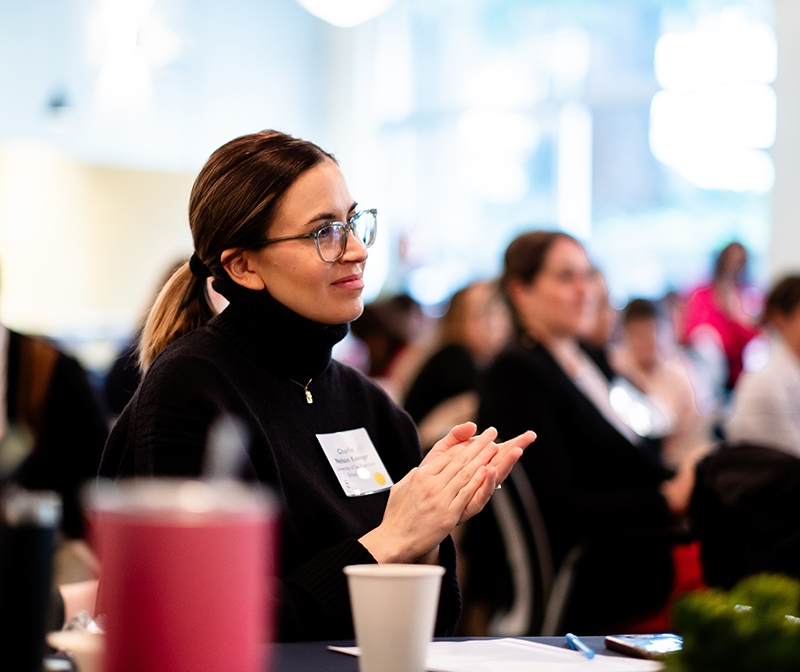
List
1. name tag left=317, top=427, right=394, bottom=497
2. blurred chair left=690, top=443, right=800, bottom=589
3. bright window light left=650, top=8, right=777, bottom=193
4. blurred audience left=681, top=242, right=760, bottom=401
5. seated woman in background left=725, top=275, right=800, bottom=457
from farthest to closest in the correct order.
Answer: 1. bright window light left=650, top=8, right=777, bottom=193
2. blurred audience left=681, top=242, right=760, bottom=401
3. seated woman in background left=725, top=275, right=800, bottom=457
4. blurred chair left=690, top=443, right=800, bottom=589
5. name tag left=317, top=427, right=394, bottom=497

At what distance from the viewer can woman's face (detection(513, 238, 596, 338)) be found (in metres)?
2.91

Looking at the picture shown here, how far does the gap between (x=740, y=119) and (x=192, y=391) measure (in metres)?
6.84

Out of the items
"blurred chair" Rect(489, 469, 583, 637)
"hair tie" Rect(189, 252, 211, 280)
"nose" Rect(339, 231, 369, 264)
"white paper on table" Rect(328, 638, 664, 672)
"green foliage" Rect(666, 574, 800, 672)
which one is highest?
"nose" Rect(339, 231, 369, 264)

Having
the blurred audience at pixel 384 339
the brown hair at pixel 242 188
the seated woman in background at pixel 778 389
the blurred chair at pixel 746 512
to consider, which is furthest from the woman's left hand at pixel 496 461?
the blurred audience at pixel 384 339

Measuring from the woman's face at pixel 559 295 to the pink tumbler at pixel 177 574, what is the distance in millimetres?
2428

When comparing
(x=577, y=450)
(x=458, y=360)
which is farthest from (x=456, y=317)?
(x=577, y=450)

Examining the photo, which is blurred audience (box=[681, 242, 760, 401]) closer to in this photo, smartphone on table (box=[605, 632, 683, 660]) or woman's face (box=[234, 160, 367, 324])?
woman's face (box=[234, 160, 367, 324])

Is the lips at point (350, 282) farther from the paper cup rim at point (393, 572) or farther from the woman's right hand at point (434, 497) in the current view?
the paper cup rim at point (393, 572)

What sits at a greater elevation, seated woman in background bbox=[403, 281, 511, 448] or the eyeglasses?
the eyeglasses

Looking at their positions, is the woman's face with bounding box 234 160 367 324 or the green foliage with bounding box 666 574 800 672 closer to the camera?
the green foliage with bounding box 666 574 800 672

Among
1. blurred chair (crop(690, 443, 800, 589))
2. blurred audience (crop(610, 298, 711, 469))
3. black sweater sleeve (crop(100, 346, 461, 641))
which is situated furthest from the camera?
blurred audience (crop(610, 298, 711, 469))

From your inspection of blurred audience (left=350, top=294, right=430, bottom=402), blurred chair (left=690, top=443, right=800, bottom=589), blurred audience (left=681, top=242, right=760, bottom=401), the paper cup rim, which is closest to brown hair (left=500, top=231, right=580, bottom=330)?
blurred chair (left=690, top=443, right=800, bottom=589)

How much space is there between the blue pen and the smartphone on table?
0.03 meters

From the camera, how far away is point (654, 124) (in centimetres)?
795
